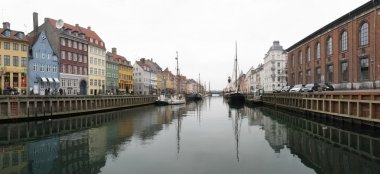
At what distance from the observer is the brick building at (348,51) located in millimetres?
40094

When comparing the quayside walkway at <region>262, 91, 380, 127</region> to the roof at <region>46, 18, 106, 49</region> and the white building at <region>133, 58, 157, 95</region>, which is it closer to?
the roof at <region>46, 18, 106, 49</region>

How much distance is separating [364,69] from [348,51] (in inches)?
180

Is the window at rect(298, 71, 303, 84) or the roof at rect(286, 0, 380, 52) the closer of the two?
the roof at rect(286, 0, 380, 52)

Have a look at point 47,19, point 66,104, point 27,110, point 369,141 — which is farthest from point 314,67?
point 47,19

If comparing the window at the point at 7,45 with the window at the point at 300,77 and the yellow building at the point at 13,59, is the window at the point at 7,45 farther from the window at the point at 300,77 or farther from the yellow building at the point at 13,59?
the window at the point at 300,77

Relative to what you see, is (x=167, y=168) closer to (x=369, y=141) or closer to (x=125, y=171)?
(x=125, y=171)

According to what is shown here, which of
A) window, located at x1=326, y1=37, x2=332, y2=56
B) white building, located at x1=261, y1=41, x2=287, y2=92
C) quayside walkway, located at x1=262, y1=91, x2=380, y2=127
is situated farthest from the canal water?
white building, located at x1=261, y1=41, x2=287, y2=92

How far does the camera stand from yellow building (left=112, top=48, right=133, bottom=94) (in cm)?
9662

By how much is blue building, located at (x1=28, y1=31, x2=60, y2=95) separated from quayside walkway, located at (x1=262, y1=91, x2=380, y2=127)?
138 feet

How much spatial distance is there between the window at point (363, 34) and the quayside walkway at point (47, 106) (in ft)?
138

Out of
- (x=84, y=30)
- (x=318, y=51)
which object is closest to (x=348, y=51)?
(x=318, y=51)

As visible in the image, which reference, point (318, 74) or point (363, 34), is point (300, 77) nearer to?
point (318, 74)

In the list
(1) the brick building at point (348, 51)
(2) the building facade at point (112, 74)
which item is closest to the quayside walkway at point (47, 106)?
(2) the building facade at point (112, 74)

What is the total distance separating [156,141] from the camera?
21.4 m
